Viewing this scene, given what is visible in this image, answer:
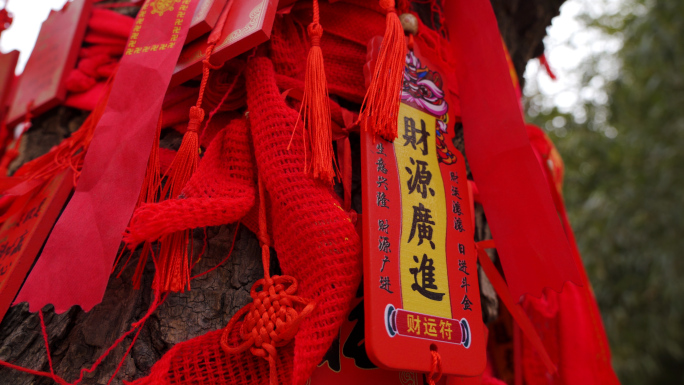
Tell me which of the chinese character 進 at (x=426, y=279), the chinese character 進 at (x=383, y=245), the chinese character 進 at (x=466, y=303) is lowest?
the chinese character 進 at (x=466, y=303)

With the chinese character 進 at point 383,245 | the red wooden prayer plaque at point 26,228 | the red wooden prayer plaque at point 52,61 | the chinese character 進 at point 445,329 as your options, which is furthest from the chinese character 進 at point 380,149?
the red wooden prayer plaque at point 52,61

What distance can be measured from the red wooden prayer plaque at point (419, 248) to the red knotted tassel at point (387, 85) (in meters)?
0.02

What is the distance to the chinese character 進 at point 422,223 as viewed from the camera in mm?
594

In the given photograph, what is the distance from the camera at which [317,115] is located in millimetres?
608

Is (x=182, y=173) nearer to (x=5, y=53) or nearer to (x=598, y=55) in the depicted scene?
(x=5, y=53)

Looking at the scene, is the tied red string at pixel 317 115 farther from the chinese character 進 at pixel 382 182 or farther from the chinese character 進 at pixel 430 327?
the chinese character 進 at pixel 430 327

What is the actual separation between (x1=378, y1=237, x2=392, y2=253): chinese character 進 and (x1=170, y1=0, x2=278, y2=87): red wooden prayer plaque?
0.30 metres

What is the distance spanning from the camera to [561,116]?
10.9 ft

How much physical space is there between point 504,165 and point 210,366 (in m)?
0.48

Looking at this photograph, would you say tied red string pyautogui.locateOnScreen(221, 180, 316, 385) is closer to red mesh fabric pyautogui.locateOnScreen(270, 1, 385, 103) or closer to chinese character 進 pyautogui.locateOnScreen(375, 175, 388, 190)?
chinese character 進 pyautogui.locateOnScreen(375, 175, 388, 190)

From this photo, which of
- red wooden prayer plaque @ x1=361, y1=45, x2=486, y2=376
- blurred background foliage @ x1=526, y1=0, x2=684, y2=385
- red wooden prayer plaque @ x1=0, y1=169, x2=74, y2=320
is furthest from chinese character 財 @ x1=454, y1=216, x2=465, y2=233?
blurred background foliage @ x1=526, y1=0, x2=684, y2=385

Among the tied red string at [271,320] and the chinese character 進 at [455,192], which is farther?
the chinese character 進 at [455,192]

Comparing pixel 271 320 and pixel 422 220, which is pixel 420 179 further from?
pixel 271 320

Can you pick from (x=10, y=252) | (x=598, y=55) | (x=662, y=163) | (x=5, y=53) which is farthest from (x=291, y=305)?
(x=598, y=55)
